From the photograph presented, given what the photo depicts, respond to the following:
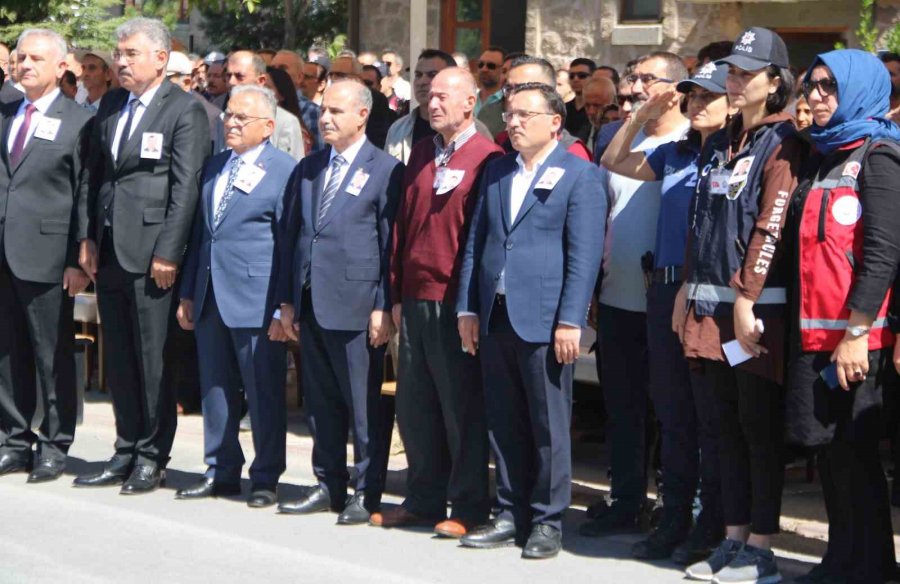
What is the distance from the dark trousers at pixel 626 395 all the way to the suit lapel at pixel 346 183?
1.26 meters

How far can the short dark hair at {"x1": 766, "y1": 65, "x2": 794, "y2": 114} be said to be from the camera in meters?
6.47

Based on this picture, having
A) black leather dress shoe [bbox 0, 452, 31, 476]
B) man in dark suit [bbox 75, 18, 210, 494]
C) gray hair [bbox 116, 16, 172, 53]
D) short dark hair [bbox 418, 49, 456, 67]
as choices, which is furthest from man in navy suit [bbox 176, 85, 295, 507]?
short dark hair [bbox 418, 49, 456, 67]

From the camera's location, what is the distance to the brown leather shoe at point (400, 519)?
7570 millimetres

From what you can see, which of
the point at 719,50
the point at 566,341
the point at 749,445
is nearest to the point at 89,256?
the point at 566,341

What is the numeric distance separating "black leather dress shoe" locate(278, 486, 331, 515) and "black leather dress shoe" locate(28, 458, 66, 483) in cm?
146

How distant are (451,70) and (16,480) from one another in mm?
3212

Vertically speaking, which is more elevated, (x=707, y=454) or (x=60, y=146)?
(x=60, y=146)

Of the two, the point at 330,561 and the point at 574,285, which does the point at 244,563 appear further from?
the point at 574,285

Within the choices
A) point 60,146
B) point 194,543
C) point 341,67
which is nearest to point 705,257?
point 194,543

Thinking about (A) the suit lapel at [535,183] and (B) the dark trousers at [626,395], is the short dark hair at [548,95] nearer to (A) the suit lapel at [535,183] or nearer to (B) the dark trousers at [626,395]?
(A) the suit lapel at [535,183]

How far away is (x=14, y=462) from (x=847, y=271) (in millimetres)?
4724

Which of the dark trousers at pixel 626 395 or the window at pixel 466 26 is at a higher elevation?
the window at pixel 466 26

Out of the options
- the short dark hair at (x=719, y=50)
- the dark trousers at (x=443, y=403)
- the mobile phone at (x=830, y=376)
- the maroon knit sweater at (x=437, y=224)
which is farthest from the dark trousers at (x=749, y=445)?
the short dark hair at (x=719, y=50)

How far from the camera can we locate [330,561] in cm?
694
